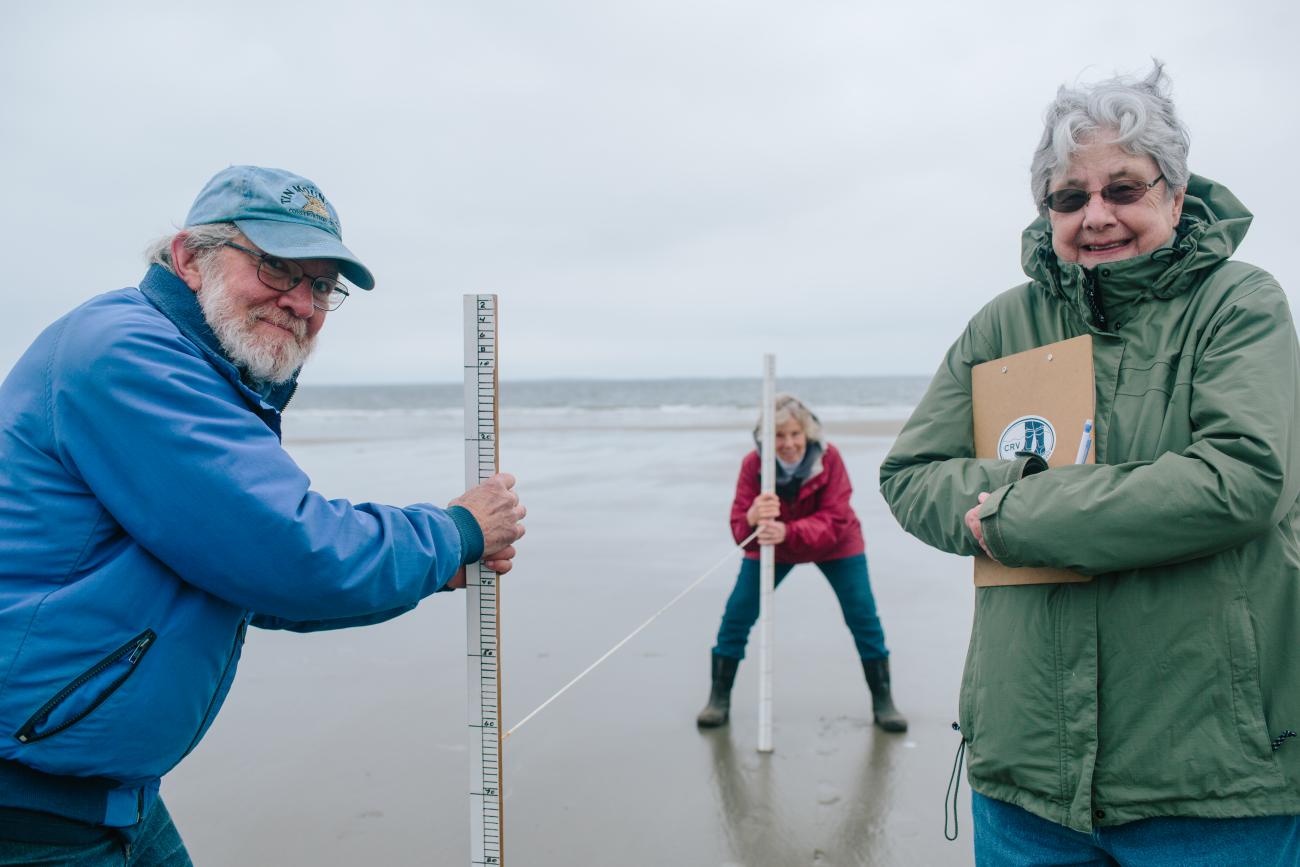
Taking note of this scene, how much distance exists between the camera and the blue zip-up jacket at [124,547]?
63.4 inches

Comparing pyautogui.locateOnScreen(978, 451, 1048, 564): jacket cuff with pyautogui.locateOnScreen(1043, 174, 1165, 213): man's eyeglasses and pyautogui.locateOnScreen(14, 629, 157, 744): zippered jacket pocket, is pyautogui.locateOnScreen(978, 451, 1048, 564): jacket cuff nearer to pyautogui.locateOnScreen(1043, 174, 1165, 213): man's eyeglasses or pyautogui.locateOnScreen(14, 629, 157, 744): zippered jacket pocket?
pyautogui.locateOnScreen(1043, 174, 1165, 213): man's eyeglasses

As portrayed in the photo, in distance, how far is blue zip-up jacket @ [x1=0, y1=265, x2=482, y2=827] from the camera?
5.29ft

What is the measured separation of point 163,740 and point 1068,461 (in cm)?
195

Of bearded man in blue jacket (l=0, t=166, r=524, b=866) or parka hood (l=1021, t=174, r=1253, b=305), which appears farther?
parka hood (l=1021, t=174, r=1253, b=305)

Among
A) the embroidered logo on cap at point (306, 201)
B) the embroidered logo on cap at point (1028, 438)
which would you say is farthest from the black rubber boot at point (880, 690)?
the embroidered logo on cap at point (306, 201)

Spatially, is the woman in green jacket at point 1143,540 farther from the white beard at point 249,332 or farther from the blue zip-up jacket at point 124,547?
the white beard at point 249,332

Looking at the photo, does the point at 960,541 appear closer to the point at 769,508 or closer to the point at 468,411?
the point at 468,411

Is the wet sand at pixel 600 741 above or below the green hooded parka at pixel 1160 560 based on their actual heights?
below

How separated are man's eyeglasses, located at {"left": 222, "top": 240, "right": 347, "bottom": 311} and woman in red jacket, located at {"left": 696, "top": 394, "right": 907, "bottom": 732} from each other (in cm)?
287

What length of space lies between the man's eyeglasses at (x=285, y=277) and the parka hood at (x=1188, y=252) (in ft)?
5.63

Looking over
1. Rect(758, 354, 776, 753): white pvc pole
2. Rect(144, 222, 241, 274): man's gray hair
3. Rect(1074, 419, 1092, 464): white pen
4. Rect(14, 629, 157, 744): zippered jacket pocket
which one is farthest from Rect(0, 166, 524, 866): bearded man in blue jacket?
Answer: Rect(758, 354, 776, 753): white pvc pole

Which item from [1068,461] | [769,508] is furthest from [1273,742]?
[769,508]

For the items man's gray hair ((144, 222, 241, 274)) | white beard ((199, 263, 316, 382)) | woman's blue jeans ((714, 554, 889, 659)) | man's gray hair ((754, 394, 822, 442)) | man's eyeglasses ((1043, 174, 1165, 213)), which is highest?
man's eyeglasses ((1043, 174, 1165, 213))

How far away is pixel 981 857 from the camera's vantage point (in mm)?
2053
